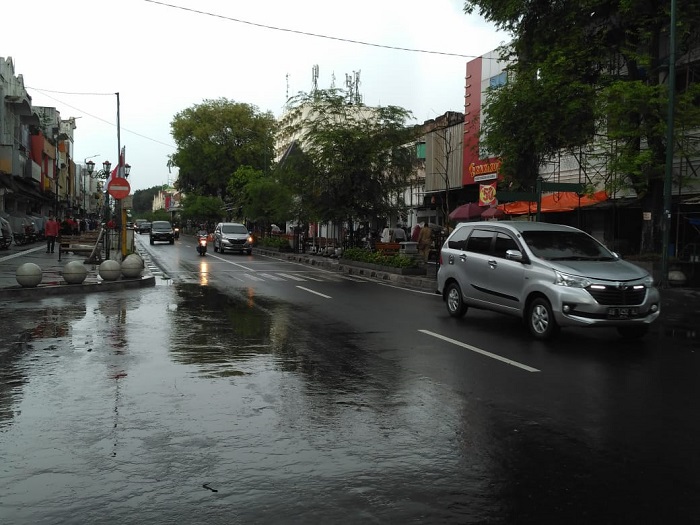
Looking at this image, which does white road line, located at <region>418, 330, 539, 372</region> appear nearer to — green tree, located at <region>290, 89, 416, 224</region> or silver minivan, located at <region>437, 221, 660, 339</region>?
silver minivan, located at <region>437, 221, 660, 339</region>

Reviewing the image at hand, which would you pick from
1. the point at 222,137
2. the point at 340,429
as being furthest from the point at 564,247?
the point at 222,137

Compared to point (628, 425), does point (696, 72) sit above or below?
above

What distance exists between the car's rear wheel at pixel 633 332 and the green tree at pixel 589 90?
34.6 feet

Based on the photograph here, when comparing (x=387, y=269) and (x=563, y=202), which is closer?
(x=387, y=269)

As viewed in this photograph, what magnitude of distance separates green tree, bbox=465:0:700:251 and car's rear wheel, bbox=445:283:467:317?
9701 mm

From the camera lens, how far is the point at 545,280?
9.87m

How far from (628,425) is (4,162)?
146ft

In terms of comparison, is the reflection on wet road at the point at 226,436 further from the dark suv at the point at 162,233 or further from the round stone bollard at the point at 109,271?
the dark suv at the point at 162,233

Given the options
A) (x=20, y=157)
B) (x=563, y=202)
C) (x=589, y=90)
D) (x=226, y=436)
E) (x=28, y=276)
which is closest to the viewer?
(x=226, y=436)

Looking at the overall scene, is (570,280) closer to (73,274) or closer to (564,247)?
(564,247)

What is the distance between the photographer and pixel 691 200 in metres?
22.4

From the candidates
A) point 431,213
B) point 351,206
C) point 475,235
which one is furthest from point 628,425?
point 431,213

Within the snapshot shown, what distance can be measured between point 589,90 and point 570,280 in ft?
44.7

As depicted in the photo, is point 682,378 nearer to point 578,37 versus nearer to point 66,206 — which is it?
point 578,37
